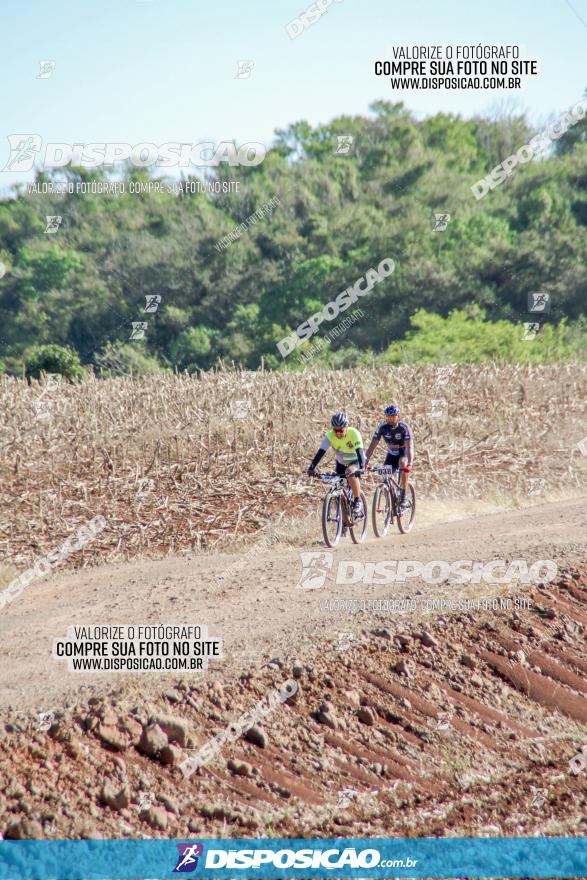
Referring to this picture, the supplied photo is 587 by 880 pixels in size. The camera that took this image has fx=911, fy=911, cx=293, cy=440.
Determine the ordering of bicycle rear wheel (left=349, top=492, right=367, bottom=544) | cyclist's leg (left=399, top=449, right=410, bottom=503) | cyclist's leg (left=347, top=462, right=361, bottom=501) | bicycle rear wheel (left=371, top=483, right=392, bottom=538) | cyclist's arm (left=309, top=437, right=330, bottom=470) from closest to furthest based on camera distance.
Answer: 1. cyclist's arm (left=309, top=437, right=330, bottom=470)
2. cyclist's leg (left=347, top=462, right=361, bottom=501)
3. bicycle rear wheel (left=349, top=492, right=367, bottom=544)
4. cyclist's leg (left=399, top=449, right=410, bottom=503)
5. bicycle rear wheel (left=371, top=483, right=392, bottom=538)

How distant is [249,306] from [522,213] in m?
18.5

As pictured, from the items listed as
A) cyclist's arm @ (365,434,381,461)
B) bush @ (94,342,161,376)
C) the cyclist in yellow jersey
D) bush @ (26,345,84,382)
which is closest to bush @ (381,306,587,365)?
bush @ (94,342,161,376)

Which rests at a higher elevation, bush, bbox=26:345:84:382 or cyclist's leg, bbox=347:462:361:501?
bush, bbox=26:345:84:382

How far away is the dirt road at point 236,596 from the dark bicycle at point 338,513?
0.97 feet

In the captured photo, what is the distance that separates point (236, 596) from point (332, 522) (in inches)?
123

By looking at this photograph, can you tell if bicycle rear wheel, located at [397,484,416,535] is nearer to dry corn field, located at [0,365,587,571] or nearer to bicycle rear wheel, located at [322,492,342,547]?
bicycle rear wheel, located at [322,492,342,547]

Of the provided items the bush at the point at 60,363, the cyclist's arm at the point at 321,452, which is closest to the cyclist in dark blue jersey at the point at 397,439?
the cyclist's arm at the point at 321,452

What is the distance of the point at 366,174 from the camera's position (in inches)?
2341

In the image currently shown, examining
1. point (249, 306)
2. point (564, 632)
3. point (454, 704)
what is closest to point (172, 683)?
point (454, 704)

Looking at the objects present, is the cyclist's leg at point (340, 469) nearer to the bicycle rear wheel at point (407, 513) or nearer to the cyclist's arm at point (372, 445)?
the cyclist's arm at point (372, 445)

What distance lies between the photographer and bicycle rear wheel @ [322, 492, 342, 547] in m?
13.8

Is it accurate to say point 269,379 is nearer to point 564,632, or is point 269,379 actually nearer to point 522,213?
point 564,632

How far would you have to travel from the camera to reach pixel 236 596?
1130 centimetres

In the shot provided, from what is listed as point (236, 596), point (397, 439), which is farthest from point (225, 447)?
point (236, 596)
